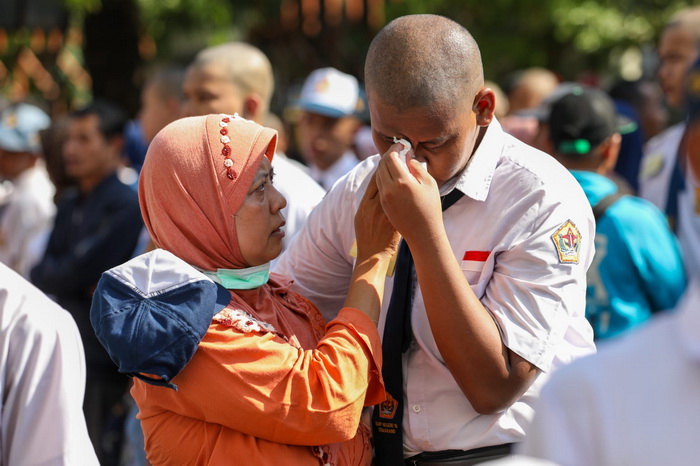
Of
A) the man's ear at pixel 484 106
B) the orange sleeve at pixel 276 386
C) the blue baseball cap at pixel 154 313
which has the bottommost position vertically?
the orange sleeve at pixel 276 386

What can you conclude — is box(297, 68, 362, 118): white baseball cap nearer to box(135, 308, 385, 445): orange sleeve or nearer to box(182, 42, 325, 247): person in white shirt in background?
box(182, 42, 325, 247): person in white shirt in background

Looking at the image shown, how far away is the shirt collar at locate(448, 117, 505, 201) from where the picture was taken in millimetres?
2611

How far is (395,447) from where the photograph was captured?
2.65 m

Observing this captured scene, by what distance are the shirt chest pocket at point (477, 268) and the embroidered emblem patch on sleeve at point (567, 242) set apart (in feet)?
0.58

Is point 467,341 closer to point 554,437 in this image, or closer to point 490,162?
point 490,162

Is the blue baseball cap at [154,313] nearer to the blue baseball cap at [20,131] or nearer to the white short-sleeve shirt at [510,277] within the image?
the white short-sleeve shirt at [510,277]

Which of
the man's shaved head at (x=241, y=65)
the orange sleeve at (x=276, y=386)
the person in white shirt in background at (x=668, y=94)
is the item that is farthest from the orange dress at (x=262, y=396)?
the person in white shirt in background at (x=668, y=94)

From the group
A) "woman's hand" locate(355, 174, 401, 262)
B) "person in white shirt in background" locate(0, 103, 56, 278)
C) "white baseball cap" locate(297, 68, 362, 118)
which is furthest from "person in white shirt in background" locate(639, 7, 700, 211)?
"person in white shirt in background" locate(0, 103, 56, 278)

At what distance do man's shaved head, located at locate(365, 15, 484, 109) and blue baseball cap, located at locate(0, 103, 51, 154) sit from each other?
598cm

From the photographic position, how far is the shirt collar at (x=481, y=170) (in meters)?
2.61

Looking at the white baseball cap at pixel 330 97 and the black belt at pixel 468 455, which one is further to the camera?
the white baseball cap at pixel 330 97

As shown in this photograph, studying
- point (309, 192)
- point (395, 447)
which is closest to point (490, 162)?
point (395, 447)

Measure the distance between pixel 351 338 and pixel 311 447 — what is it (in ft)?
1.00

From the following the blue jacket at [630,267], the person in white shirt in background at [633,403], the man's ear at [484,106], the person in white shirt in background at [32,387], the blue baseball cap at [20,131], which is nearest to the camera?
the person in white shirt in background at [633,403]
